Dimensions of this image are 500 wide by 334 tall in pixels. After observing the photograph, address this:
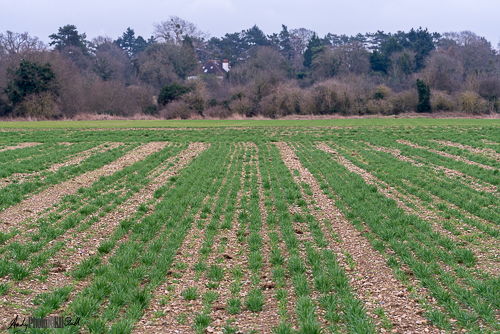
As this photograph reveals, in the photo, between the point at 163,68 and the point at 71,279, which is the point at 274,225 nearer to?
the point at 71,279

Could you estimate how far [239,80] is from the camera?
227 ft

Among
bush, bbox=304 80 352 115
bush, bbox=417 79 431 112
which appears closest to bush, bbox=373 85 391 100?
bush, bbox=417 79 431 112

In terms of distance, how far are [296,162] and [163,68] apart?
57628mm

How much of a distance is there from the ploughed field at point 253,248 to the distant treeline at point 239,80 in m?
39.0

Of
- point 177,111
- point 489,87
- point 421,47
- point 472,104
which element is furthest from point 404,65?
point 177,111

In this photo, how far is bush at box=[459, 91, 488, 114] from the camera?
50.4 m

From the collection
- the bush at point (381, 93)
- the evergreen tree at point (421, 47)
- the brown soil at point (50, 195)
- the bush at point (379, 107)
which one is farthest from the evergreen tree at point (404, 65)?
the brown soil at point (50, 195)

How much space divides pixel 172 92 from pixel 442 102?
36.7 meters

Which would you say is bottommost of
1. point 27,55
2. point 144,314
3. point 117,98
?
point 144,314

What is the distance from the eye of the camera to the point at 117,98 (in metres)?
59.3

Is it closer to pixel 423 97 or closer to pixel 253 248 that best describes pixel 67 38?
pixel 423 97

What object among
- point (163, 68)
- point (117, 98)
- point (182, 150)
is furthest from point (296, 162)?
point (163, 68)

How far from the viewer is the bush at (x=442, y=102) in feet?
169

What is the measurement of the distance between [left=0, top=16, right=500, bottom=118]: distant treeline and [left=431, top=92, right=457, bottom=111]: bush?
13 centimetres
